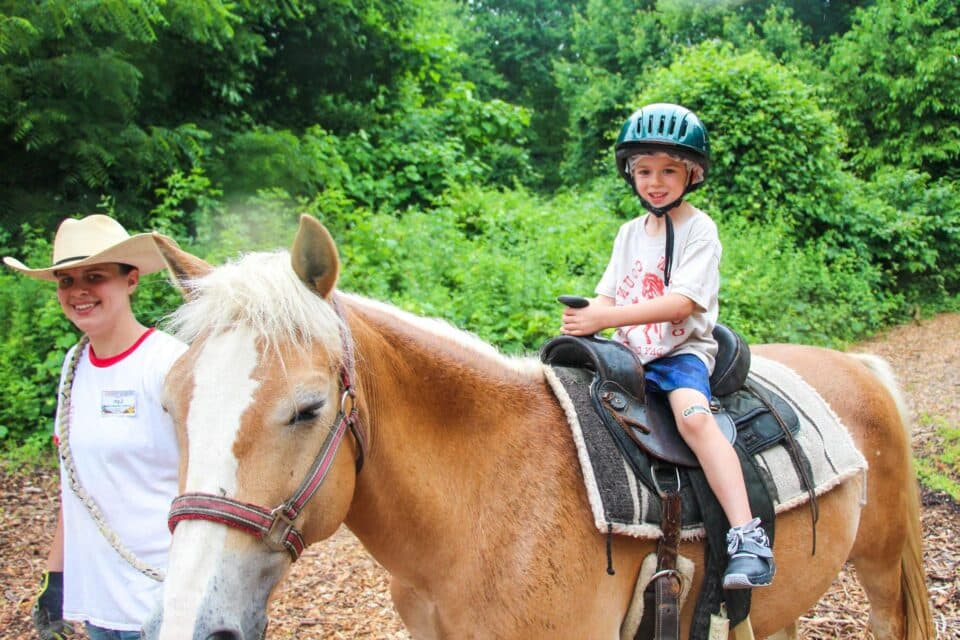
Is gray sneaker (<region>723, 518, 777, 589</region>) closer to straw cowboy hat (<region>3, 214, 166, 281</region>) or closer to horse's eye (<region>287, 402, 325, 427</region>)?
horse's eye (<region>287, 402, 325, 427</region>)

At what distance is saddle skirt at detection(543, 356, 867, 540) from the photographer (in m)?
1.97

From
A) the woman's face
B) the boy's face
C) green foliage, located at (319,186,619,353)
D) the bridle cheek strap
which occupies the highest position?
green foliage, located at (319,186,619,353)

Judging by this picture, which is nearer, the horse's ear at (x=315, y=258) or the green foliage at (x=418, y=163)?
the horse's ear at (x=315, y=258)

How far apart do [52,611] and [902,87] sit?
1645 centimetres

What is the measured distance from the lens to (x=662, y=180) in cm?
246

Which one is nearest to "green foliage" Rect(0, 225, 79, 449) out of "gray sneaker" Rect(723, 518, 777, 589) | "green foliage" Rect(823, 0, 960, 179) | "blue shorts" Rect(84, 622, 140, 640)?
"blue shorts" Rect(84, 622, 140, 640)

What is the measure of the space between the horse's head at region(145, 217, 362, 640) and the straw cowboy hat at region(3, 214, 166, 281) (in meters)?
0.72

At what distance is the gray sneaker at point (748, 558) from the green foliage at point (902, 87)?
550 inches

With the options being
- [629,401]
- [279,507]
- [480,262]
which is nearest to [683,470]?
[629,401]

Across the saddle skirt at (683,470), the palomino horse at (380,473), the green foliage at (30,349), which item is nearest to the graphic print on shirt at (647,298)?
the saddle skirt at (683,470)

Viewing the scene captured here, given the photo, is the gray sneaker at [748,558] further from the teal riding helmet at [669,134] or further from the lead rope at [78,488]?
the lead rope at [78,488]

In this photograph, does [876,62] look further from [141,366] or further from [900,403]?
[141,366]

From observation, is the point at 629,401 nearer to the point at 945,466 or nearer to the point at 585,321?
the point at 585,321

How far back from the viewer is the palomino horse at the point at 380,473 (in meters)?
1.44
